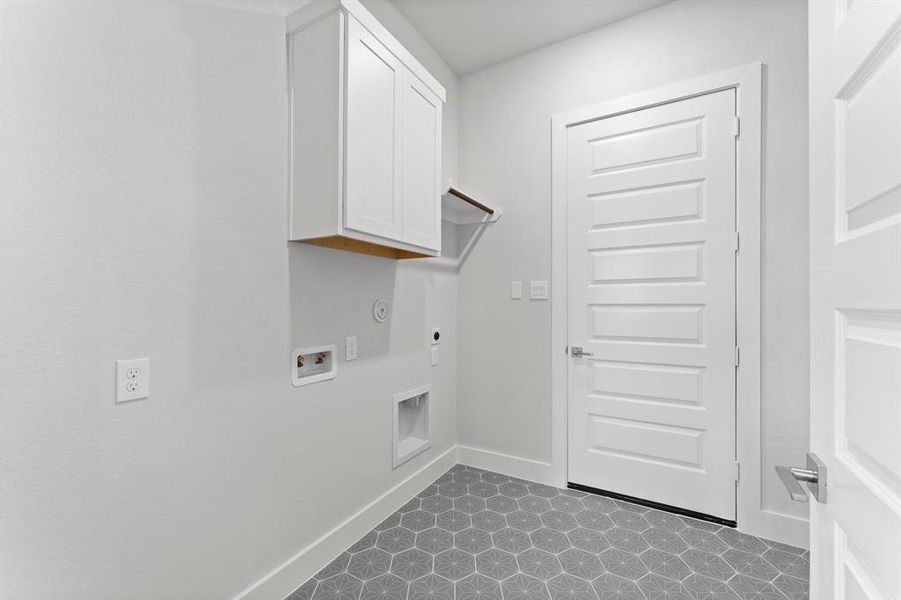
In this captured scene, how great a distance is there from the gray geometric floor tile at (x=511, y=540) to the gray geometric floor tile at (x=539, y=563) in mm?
37

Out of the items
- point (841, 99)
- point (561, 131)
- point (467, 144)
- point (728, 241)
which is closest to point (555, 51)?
point (561, 131)

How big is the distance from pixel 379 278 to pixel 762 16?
2.35m

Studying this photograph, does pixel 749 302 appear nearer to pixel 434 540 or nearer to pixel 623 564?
pixel 623 564

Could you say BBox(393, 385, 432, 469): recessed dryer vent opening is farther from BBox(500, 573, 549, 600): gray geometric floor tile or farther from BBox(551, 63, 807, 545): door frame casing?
BBox(551, 63, 807, 545): door frame casing

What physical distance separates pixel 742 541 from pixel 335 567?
195 cm

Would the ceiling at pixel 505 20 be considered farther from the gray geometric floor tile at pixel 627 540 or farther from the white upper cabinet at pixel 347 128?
the gray geometric floor tile at pixel 627 540

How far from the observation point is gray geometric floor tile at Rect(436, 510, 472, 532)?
2.02m

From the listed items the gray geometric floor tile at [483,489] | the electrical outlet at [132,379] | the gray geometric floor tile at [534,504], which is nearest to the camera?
the electrical outlet at [132,379]

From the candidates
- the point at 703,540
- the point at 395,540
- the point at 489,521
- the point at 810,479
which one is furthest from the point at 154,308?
the point at 703,540

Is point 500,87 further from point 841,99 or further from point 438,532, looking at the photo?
point 438,532

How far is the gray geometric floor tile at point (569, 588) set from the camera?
5.10 ft

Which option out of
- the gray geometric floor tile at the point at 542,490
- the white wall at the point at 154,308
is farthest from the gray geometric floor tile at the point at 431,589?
the gray geometric floor tile at the point at 542,490

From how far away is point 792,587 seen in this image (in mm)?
1602

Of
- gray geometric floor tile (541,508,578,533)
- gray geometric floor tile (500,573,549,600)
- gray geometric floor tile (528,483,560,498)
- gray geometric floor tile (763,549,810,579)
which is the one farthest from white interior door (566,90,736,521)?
gray geometric floor tile (500,573,549,600)
